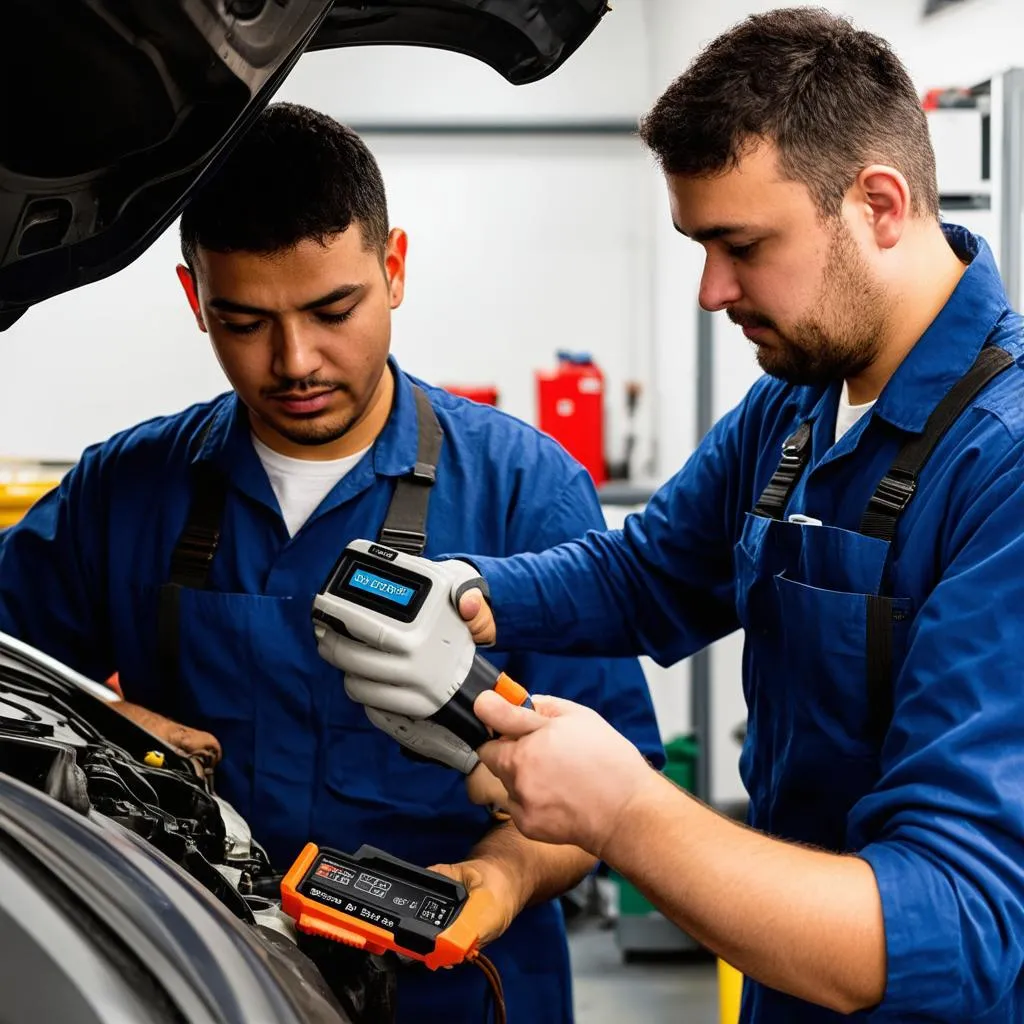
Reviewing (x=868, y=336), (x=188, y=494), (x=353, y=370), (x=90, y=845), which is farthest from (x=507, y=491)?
(x=90, y=845)

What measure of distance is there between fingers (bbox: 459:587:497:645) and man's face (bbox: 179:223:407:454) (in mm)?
325

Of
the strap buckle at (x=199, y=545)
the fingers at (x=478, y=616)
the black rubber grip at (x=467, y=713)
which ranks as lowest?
the black rubber grip at (x=467, y=713)

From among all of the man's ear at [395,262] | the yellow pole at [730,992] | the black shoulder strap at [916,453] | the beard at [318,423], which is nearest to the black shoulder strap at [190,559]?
the beard at [318,423]

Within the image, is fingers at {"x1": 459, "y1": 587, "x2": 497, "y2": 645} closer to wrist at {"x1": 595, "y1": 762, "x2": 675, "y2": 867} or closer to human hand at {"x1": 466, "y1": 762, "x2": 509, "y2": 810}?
human hand at {"x1": 466, "y1": 762, "x2": 509, "y2": 810}

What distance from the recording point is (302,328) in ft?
4.85

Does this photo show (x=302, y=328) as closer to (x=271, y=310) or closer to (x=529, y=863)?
(x=271, y=310)

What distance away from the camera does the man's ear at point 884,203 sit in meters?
1.14

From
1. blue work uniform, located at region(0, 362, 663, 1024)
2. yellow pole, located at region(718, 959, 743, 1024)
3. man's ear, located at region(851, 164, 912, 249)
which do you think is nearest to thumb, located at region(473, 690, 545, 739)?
blue work uniform, located at region(0, 362, 663, 1024)

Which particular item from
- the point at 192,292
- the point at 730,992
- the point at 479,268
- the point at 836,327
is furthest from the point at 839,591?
the point at 479,268

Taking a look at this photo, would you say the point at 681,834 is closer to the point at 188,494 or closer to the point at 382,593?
the point at 382,593

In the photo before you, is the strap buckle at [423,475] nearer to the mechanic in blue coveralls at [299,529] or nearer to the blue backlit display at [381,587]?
the mechanic in blue coveralls at [299,529]

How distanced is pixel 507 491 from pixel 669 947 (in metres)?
2.35

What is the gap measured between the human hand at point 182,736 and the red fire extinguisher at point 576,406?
3043 millimetres

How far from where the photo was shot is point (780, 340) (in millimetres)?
1210
